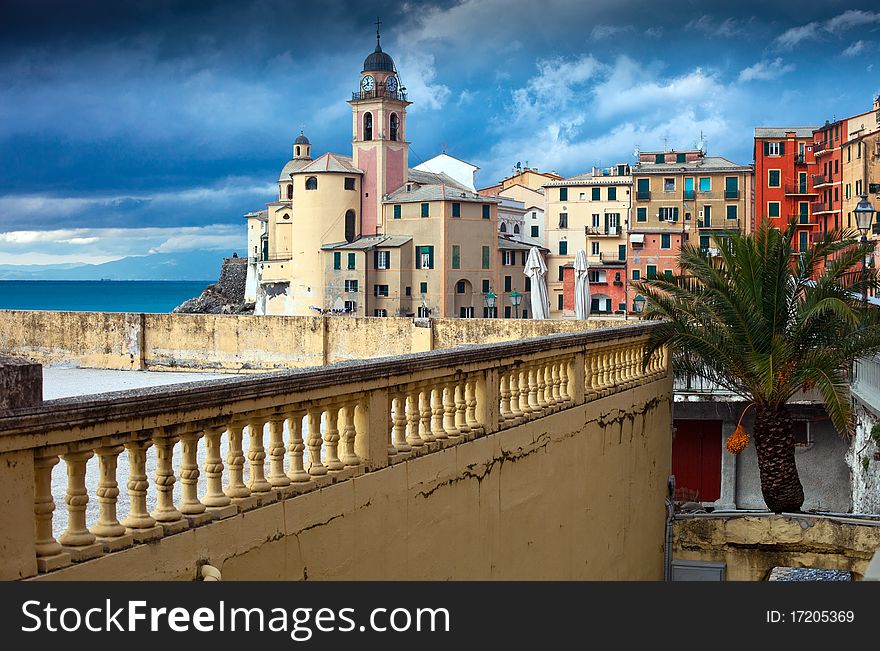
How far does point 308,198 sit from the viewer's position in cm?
8519

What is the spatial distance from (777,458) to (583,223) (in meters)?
73.9

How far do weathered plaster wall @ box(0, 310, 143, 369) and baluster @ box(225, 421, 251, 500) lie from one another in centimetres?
1223

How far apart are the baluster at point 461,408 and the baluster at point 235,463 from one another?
2.36 metres

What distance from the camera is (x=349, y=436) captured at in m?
6.12

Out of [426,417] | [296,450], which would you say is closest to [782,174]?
[426,417]

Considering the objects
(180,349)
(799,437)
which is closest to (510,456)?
(180,349)

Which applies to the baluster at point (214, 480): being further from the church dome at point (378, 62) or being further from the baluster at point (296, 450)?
the church dome at point (378, 62)

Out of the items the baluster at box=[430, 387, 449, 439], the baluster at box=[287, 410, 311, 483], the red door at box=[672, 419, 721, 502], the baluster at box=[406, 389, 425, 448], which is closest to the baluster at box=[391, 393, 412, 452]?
the baluster at box=[406, 389, 425, 448]

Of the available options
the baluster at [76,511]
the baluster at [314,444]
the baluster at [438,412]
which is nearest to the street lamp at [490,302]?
the baluster at [438,412]

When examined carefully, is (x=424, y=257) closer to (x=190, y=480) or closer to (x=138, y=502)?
(x=190, y=480)

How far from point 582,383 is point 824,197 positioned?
206 ft

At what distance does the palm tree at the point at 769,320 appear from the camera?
14070 millimetres
